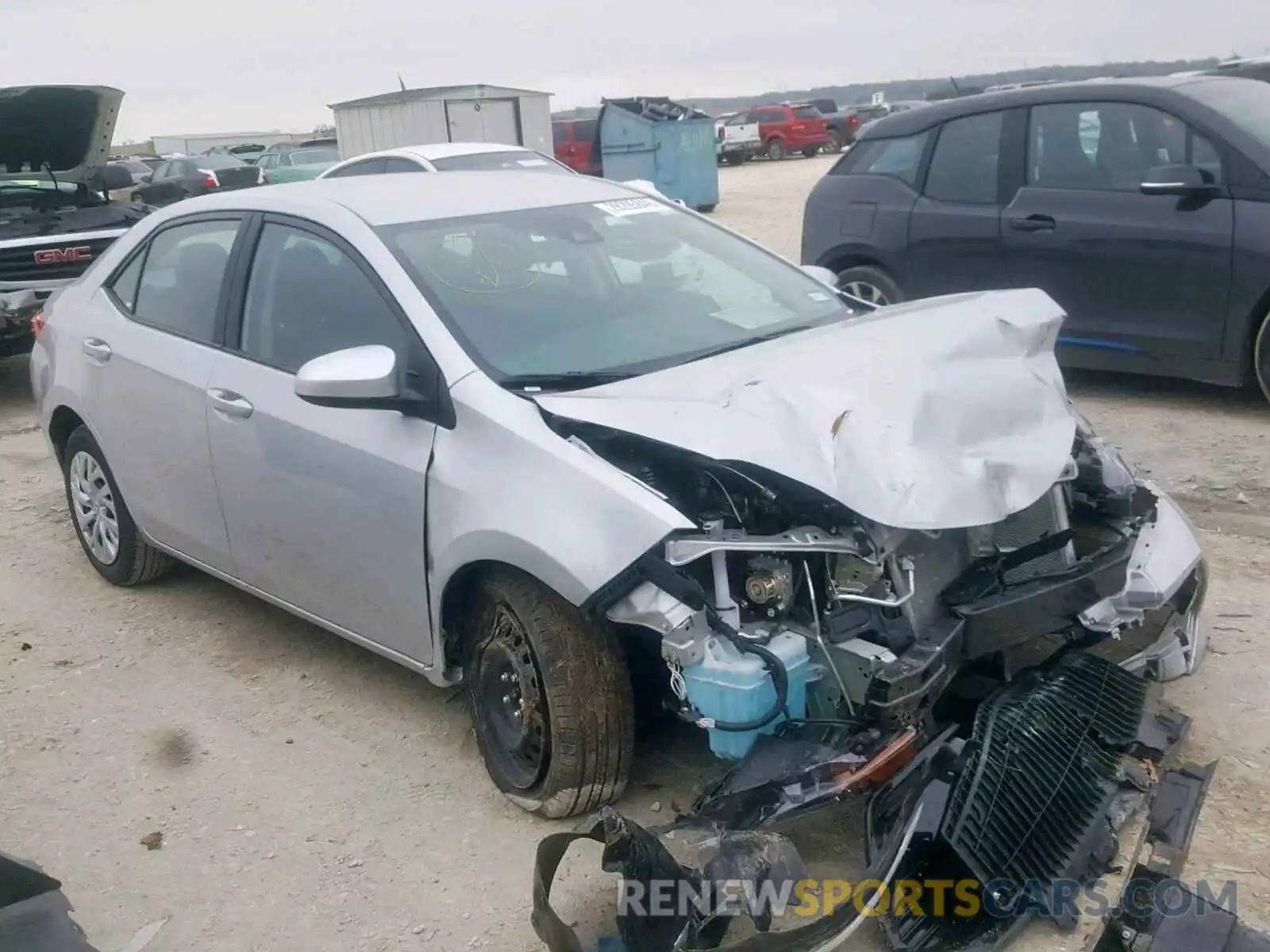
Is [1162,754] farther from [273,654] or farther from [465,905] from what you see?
[273,654]

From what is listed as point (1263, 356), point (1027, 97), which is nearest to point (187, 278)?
point (1027, 97)

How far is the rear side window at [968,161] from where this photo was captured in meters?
7.24

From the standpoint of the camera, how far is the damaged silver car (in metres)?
2.94

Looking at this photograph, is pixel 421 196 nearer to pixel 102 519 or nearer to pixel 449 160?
pixel 102 519

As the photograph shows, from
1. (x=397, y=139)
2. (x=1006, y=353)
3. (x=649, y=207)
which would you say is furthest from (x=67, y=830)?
(x=397, y=139)

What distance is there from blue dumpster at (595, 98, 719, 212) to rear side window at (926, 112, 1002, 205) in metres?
13.9

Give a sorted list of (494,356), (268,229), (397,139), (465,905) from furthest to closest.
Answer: (397,139), (268,229), (494,356), (465,905)

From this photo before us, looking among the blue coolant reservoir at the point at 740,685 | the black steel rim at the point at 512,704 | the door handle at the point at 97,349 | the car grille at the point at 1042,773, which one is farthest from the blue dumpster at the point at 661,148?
the blue coolant reservoir at the point at 740,685

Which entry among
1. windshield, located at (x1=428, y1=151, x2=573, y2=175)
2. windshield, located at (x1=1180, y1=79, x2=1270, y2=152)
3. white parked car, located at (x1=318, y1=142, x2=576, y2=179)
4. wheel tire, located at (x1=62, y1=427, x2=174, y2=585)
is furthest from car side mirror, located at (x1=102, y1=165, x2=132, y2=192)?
windshield, located at (x1=1180, y1=79, x2=1270, y2=152)

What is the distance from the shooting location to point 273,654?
471 cm

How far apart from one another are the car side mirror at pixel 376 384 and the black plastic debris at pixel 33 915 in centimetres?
137

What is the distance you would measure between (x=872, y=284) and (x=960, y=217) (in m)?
0.72

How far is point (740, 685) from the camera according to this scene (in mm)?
2877

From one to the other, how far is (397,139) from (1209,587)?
1716 centimetres
